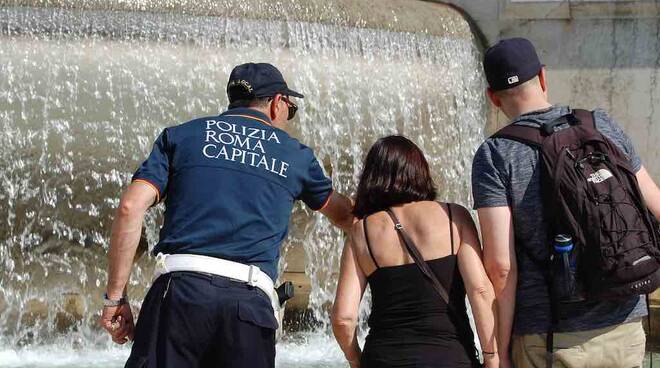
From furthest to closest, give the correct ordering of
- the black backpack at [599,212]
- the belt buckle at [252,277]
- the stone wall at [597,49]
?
the stone wall at [597,49] < the belt buckle at [252,277] < the black backpack at [599,212]

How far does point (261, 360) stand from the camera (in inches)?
118

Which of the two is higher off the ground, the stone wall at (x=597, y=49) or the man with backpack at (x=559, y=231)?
the stone wall at (x=597, y=49)

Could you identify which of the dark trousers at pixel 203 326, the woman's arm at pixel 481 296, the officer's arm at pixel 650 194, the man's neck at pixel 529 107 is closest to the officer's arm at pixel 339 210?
the dark trousers at pixel 203 326

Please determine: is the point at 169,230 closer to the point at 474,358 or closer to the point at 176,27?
the point at 474,358

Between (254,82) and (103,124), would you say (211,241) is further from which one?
(103,124)

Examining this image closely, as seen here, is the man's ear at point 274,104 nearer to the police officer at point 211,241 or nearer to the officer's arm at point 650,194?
the police officer at point 211,241

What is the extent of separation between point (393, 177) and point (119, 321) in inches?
36.0

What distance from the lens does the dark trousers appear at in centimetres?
296

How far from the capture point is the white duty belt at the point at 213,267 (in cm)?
299

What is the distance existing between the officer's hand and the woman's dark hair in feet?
2.53

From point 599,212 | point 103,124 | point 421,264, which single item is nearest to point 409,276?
point 421,264

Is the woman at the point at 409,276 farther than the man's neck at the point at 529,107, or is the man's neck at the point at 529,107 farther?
the man's neck at the point at 529,107

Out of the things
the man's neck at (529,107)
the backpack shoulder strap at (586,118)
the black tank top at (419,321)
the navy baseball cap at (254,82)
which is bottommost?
the black tank top at (419,321)

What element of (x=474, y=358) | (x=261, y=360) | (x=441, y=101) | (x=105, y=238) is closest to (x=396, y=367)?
(x=474, y=358)
